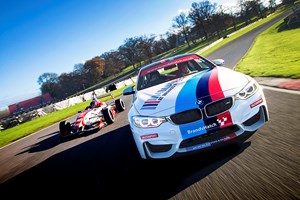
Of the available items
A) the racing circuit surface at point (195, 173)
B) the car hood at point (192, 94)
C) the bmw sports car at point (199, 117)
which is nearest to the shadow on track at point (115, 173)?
the racing circuit surface at point (195, 173)

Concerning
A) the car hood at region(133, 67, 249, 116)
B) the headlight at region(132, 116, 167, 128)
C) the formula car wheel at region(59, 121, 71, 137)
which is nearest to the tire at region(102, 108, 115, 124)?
the formula car wheel at region(59, 121, 71, 137)

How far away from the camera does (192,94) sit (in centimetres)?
346

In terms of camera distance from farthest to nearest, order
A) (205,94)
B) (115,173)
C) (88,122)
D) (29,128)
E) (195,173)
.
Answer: (29,128)
(88,122)
(115,173)
(205,94)
(195,173)

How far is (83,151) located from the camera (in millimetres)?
6262

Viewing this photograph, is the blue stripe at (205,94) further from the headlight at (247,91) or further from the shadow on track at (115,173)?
the shadow on track at (115,173)

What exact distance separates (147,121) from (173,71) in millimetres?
2293

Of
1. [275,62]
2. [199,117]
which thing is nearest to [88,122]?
[199,117]

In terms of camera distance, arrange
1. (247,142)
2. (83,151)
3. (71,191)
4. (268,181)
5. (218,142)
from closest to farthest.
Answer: (268,181), (218,142), (247,142), (71,191), (83,151)

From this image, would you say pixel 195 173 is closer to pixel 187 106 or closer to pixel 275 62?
pixel 187 106

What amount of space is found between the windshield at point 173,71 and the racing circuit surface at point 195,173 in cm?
149

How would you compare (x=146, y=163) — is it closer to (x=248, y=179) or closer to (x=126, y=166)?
(x=126, y=166)

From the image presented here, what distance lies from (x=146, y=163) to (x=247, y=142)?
5.44ft

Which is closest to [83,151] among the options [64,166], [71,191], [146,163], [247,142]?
[64,166]

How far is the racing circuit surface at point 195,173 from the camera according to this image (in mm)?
2574
